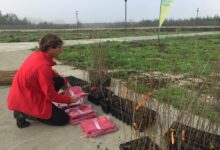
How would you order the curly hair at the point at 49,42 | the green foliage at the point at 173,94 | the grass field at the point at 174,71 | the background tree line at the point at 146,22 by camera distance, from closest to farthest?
the grass field at the point at 174,71, the curly hair at the point at 49,42, the green foliage at the point at 173,94, the background tree line at the point at 146,22

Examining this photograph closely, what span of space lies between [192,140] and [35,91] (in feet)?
5.32

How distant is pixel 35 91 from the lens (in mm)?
2775

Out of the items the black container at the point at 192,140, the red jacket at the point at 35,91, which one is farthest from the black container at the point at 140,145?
the red jacket at the point at 35,91

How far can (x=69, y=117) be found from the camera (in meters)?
2.93

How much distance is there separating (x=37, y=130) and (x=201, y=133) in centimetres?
166

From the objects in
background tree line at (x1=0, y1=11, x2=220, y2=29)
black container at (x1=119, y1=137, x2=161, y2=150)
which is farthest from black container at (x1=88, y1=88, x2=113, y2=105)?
background tree line at (x1=0, y1=11, x2=220, y2=29)

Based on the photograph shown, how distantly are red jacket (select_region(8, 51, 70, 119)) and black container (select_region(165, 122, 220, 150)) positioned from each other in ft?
3.88

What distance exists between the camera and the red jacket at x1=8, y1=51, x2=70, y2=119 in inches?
104

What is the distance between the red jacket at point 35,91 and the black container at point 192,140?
1.18 m

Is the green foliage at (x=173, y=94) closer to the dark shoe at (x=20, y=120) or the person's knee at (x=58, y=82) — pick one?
the person's knee at (x=58, y=82)

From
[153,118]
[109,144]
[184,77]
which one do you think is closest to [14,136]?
[109,144]

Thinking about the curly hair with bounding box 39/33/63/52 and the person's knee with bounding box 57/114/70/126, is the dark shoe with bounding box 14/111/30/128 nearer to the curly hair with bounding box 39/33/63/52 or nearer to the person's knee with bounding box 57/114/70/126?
the person's knee with bounding box 57/114/70/126

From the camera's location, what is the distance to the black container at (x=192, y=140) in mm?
2115

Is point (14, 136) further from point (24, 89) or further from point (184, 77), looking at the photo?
point (184, 77)
